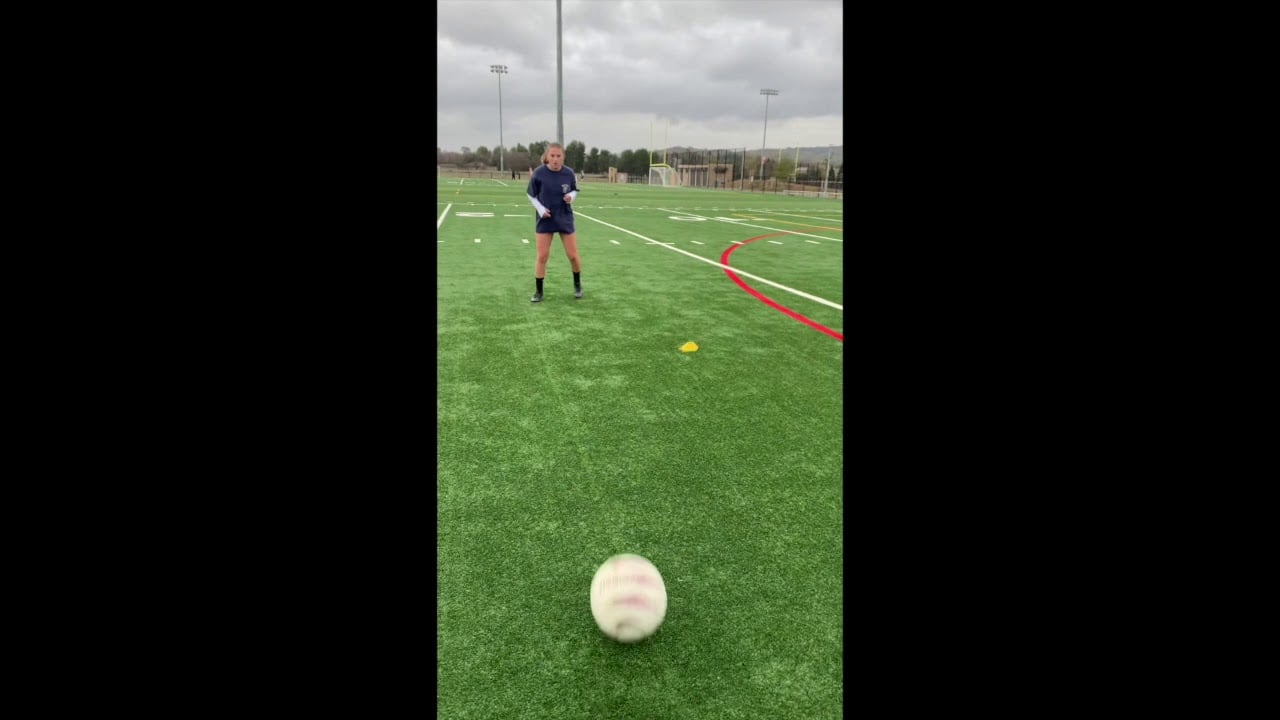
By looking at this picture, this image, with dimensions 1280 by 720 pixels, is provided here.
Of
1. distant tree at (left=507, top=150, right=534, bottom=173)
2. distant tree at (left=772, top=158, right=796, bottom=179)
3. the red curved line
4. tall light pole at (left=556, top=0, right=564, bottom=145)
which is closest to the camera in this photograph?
the red curved line

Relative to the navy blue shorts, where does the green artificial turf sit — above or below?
below

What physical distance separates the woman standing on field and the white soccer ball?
19.2 feet

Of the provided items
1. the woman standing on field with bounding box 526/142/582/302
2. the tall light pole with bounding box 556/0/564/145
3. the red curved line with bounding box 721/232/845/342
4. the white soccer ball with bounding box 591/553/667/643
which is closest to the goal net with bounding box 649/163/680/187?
the tall light pole with bounding box 556/0/564/145

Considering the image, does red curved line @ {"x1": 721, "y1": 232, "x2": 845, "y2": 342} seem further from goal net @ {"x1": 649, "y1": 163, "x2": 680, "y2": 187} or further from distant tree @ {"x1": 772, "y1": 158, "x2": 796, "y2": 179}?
goal net @ {"x1": 649, "y1": 163, "x2": 680, "y2": 187}

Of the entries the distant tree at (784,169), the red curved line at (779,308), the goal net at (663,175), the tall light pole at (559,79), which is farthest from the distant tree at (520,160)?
the red curved line at (779,308)

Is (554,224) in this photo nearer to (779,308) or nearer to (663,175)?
(779,308)

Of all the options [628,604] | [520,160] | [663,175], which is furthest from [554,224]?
[520,160]

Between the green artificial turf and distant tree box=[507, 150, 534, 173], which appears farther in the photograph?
distant tree box=[507, 150, 534, 173]

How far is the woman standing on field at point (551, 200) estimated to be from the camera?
7.82 m

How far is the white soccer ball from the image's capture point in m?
2.27
